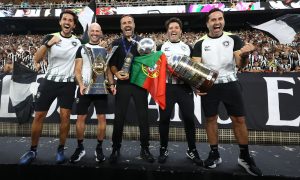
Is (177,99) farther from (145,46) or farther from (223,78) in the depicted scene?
(145,46)

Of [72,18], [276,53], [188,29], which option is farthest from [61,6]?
[72,18]

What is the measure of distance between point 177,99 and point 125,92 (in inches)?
25.0

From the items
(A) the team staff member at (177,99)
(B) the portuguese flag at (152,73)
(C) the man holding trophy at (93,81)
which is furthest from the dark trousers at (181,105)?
(C) the man holding trophy at (93,81)

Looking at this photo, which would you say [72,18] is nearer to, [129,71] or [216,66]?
[129,71]

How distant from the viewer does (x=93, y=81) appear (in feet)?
10.8

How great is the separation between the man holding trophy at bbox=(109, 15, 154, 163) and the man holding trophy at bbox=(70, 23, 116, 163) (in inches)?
5.2

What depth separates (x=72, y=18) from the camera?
11.0ft

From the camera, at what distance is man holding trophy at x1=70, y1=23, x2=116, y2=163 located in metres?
3.28

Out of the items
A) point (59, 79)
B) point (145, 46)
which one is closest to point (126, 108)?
point (145, 46)

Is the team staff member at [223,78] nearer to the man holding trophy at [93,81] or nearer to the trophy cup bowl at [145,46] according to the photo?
the trophy cup bowl at [145,46]

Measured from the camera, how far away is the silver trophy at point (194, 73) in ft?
9.66

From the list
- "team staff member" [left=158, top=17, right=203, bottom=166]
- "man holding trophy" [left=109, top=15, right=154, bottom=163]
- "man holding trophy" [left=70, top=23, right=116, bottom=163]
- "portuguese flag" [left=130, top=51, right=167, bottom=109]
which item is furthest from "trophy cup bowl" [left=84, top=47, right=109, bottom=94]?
"team staff member" [left=158, top=17, right=203, bottom=166]

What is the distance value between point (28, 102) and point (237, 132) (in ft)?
12.3

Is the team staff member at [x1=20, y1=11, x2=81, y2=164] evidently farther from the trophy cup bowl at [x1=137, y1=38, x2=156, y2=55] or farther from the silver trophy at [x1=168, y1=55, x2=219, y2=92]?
the silver trophy at [x1=168, y1=55, x2=219, y2=92]
